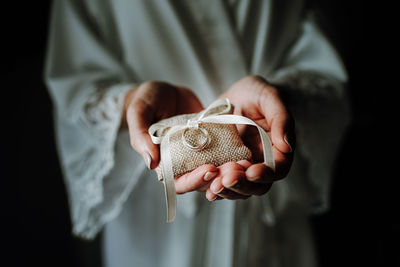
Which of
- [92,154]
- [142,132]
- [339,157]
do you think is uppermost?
[142,132]

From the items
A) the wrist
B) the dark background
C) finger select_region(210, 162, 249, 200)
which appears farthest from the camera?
the dark background

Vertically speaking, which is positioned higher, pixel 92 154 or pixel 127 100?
pixel 127 100

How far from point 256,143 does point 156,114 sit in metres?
0.19

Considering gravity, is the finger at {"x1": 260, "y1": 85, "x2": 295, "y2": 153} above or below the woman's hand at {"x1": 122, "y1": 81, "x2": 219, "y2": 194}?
below

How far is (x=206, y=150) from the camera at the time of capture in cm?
42

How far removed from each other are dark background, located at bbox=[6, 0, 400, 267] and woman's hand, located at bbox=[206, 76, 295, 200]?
52cm

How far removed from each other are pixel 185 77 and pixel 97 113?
0.23 metres

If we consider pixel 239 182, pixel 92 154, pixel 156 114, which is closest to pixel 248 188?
pixel 239 182

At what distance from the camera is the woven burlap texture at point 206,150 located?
1.32ft

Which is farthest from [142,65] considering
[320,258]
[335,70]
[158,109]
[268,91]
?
[320,258]

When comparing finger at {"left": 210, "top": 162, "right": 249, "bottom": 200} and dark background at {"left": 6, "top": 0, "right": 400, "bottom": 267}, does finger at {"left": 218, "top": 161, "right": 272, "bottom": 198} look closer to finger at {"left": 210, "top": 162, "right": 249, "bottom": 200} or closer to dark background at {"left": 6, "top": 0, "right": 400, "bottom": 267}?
finger at {"left": 210, "top": 162, "right": 249, "bottom": 200}

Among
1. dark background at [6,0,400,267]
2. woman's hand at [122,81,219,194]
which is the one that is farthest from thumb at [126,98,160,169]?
dark background at [6,0,400,267]

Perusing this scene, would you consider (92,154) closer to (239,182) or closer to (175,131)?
(175,131)

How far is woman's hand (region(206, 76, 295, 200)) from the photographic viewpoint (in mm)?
336
